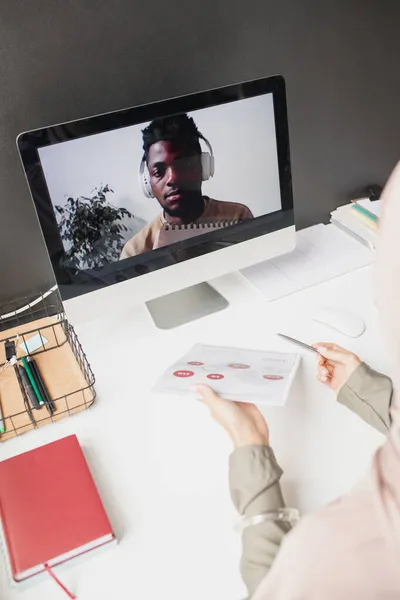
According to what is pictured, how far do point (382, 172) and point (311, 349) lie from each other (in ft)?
2.32

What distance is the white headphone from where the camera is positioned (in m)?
1.05

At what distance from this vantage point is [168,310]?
1239mm

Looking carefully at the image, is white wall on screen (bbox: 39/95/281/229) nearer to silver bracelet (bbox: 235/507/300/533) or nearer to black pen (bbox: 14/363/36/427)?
black pen (bbox: 14/363/36/427)

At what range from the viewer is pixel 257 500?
0.78 metres

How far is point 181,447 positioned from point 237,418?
12 centimetres

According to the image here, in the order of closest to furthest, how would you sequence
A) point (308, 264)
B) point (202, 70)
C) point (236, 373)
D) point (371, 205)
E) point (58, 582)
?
point (58, 582)
point (236, 373)
point (202, 70)
point (308, 264)
point (371, 205)

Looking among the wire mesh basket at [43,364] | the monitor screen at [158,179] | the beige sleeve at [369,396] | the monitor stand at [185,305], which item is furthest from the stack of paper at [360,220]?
the wire mesh basket at [43,364]

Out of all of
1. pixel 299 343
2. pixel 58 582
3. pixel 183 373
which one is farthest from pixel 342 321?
pixel 58 582

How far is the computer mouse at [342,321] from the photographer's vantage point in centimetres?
113

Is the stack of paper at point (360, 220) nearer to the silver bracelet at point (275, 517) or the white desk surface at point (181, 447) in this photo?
the white desk surface at point (181, 447)

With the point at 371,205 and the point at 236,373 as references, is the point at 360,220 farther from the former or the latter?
the point at 236,373

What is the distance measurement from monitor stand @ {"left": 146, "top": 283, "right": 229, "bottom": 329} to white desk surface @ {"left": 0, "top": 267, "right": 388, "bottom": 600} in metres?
0.02

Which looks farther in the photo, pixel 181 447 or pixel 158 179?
pixel 158 179

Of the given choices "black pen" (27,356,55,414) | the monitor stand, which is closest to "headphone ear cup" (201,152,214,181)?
the monitor stand
